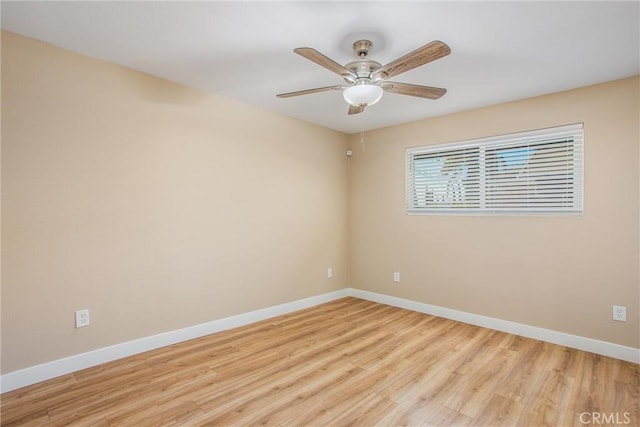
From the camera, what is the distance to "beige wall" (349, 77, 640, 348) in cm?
269

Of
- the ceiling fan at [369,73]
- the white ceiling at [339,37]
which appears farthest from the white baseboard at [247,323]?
the ceiling fan at [369,73]

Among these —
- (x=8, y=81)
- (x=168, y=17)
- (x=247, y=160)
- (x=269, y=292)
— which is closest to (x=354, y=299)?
(x=269, y=292)

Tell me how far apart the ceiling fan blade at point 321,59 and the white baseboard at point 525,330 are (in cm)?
285

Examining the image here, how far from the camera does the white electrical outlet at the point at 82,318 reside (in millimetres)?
2394

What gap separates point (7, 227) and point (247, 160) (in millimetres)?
1973

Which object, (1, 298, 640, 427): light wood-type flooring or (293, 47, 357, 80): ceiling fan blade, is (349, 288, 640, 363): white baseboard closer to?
(1, 298, 640, 427): light wood-type flooring

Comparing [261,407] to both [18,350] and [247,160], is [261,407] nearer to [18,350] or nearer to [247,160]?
[18,350]

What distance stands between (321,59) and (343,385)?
7.00ft

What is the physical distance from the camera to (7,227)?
2.11 m

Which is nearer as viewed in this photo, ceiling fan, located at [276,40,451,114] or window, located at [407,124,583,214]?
ceiling fan, located at [276,40,451,114]

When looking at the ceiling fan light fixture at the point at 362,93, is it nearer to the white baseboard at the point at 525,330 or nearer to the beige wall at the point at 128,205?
the beige wall at the point at 128,205

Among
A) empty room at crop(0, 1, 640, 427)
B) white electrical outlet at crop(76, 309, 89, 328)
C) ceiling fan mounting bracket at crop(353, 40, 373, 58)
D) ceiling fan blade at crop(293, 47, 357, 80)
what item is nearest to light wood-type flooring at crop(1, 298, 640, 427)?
empty room at crop(0, 1, 640, 427)

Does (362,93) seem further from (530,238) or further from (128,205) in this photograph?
(530,238)

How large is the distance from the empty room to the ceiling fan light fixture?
17 millimetres
